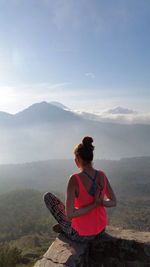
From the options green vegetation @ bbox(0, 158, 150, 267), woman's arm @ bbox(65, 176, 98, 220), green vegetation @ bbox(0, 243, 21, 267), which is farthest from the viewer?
green vegetation @ bbox(0, 158, 150, 267)

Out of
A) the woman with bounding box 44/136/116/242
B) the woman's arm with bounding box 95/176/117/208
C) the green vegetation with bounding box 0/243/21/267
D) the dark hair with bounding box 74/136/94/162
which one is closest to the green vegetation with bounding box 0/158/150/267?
the green vegetation with bounding box 0/243/21/267

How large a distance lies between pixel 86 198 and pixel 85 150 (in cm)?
85

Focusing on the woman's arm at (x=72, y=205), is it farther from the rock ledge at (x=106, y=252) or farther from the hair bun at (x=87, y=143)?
the rock ledge at (x=106, y=252)

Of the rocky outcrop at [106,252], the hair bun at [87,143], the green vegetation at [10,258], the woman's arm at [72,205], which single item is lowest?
the green vegetation at [10,258]

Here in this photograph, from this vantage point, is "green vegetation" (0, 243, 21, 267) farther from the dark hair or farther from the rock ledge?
the dark hair

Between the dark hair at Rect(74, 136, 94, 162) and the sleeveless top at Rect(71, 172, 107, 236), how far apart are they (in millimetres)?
350

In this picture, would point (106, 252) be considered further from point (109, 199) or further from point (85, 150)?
point (85, 150)

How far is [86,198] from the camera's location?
11.9ft

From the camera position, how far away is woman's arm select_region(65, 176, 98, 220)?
347 centimetres

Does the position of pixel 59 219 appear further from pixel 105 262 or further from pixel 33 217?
pixel 33 217

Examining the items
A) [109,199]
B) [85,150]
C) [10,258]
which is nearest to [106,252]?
[109,199]

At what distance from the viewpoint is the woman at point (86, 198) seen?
11.6 ft

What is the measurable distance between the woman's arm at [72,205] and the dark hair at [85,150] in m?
0.41

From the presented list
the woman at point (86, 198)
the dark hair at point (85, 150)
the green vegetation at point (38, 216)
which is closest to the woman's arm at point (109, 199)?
the woman at point (86, 198)
